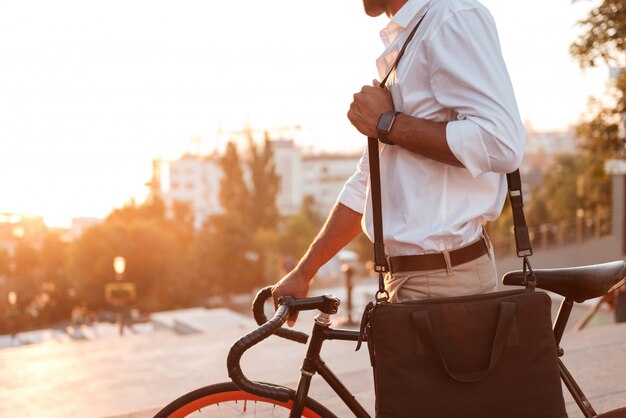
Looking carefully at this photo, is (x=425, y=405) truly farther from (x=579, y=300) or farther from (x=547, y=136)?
(x=547, y=136)

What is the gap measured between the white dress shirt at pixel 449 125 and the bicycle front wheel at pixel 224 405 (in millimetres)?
377

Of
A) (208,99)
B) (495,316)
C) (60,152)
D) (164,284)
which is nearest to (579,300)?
(495,316)

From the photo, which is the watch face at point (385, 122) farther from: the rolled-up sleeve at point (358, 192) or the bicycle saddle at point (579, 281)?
the bicycle saddle at point (579, 281)

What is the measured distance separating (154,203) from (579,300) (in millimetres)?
56340

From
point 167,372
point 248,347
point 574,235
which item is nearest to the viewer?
point 248,347

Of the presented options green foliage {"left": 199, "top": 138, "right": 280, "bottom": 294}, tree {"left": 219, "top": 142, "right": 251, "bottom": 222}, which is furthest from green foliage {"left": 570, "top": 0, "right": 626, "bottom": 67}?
tree {"left": 219, "top": 142, "right": 251, "bottom": 222}

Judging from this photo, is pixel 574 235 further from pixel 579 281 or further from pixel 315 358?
pixel 315 358

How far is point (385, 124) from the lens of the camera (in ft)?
5.21

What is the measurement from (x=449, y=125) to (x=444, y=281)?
33cm

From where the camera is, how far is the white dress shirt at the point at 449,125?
1524mm

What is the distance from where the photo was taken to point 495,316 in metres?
1.56

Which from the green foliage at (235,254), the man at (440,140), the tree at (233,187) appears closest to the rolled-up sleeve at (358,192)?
the man at (440,140)

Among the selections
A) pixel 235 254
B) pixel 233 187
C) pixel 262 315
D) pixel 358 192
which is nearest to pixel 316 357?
pixel 262 315

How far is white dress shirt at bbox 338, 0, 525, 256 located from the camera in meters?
1.52
